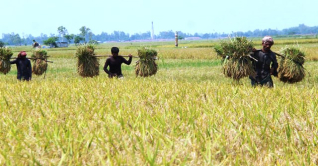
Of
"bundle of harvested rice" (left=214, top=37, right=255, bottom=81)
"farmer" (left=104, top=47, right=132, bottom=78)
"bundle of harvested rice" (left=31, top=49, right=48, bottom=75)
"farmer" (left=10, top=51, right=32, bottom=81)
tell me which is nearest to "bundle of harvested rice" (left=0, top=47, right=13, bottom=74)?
"farmer" (left=10, top=51, right=32, bottom=81)

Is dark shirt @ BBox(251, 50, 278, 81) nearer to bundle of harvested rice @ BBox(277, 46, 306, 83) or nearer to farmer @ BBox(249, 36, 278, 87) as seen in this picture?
farmer @ BBox(249, 36, 278, 87)

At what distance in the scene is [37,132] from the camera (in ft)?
9.17

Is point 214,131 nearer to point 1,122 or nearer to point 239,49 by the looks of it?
point 1,122

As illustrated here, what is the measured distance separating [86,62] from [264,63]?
5.26 m

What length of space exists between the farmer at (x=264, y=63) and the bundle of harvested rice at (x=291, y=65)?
44cm

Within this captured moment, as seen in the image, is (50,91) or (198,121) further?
(50,91)

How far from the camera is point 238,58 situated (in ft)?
25.6

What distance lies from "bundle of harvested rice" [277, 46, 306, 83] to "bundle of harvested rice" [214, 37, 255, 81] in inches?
39.2

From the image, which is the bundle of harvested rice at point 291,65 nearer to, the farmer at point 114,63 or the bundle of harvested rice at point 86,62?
the farmer at point 114,63

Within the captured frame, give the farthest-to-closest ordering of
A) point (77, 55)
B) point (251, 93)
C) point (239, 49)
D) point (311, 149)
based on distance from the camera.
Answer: point (77, 55) → point (239, 49) → point (251, 93) → point (311, 149)

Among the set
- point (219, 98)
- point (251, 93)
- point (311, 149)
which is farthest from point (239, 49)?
point (311, 149)

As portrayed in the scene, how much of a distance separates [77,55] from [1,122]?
24.8 ft

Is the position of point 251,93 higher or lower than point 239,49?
lower

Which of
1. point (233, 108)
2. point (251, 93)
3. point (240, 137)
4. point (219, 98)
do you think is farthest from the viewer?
point (251, 93)
